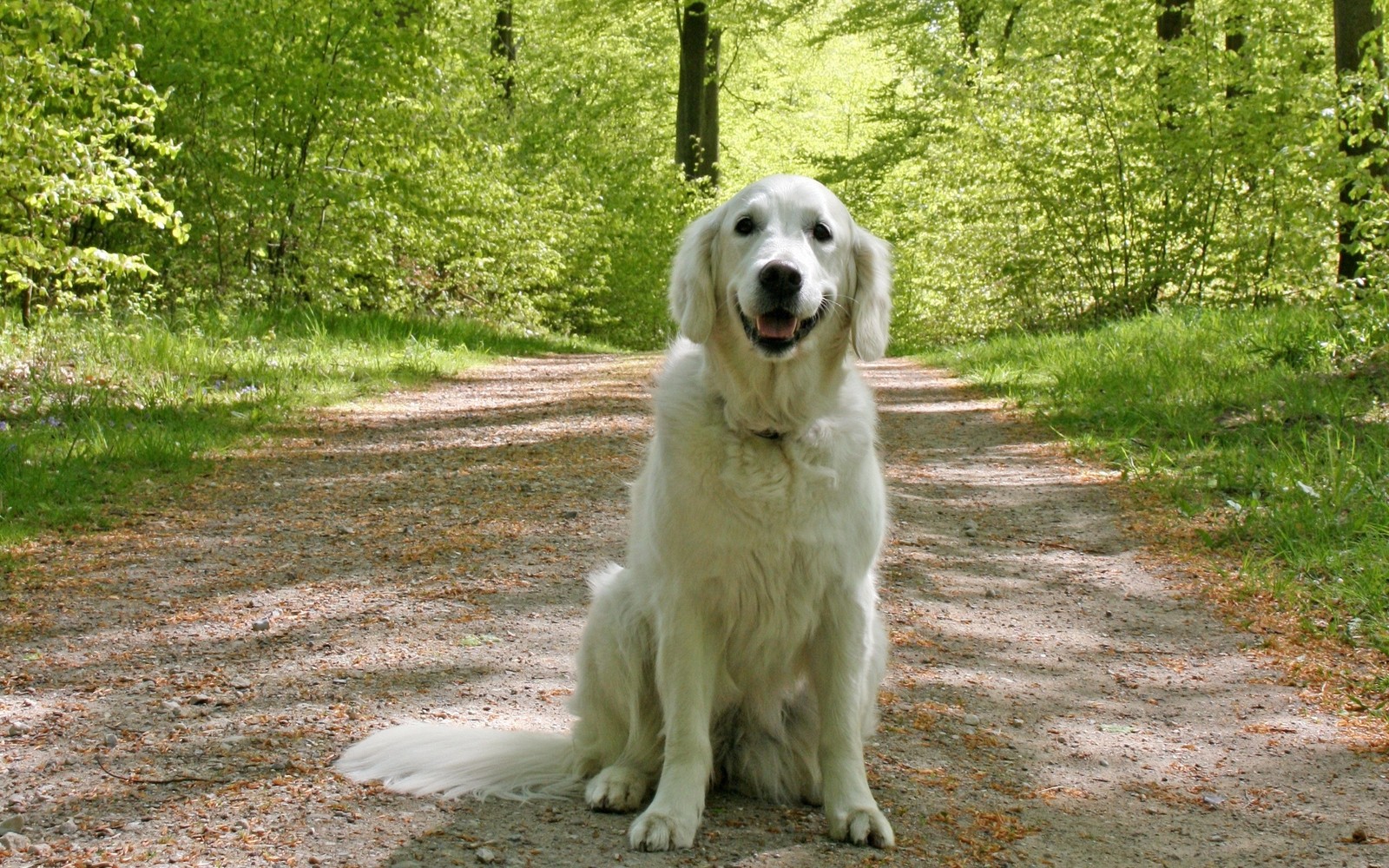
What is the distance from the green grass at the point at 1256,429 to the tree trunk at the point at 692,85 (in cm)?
1228

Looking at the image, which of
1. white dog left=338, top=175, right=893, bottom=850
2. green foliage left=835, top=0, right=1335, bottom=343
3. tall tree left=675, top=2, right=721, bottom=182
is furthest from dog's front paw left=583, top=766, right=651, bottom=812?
tall tree left=675, top=2, right=721, bottom=182

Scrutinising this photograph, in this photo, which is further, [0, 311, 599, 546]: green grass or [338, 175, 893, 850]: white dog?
[0, 311, 599, 546]: green grass

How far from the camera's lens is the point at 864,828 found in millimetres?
2980

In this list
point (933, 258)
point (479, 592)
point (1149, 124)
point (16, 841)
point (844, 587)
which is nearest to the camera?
point (16, 841)

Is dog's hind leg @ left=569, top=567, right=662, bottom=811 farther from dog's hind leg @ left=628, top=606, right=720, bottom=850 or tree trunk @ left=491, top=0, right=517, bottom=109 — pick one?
tree trunk @ left=491, top=0, right=517, bottom=109

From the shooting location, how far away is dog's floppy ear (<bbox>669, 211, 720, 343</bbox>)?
11.4 feet

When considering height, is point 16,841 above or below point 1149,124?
below

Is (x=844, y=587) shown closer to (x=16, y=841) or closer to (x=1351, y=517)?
(x=16, y=841)

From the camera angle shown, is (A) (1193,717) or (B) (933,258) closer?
(A) (1193,717)

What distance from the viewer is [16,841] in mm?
2795

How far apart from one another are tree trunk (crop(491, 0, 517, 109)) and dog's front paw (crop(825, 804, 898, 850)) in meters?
20.6

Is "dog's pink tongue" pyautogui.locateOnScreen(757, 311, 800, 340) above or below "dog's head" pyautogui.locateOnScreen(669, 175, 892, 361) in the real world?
below

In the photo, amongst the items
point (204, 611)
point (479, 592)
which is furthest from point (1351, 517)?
point (204, 611)

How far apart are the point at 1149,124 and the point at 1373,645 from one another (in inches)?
379
